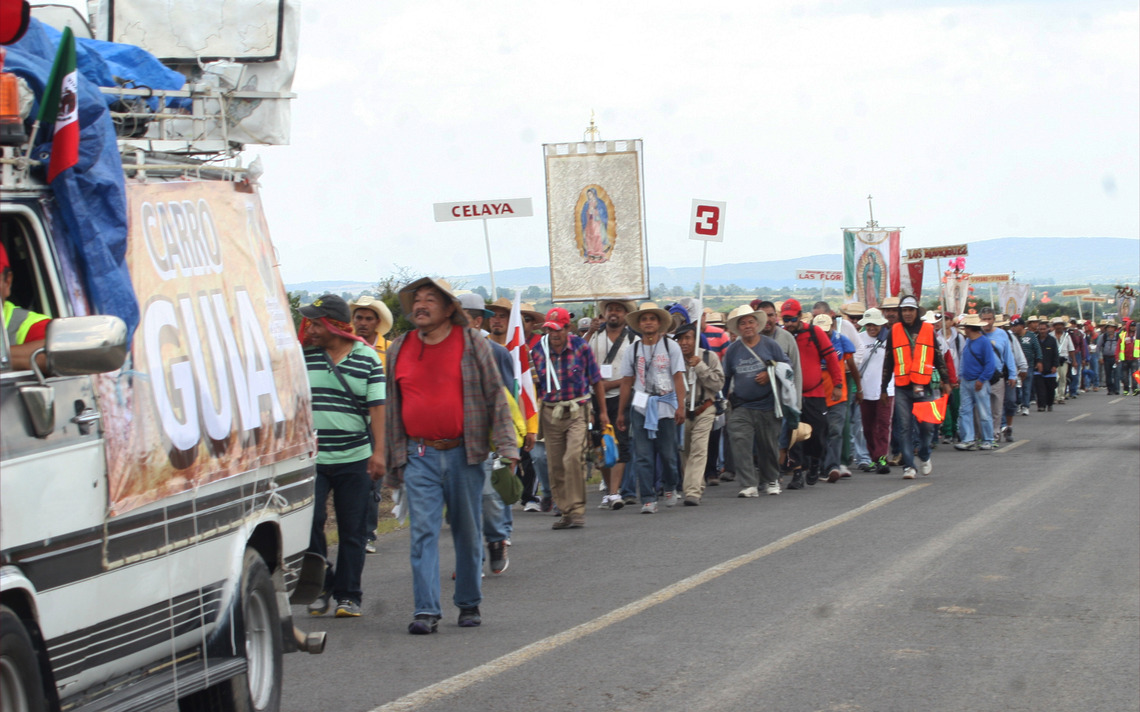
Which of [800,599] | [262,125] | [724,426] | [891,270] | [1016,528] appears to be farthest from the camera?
[891,270]

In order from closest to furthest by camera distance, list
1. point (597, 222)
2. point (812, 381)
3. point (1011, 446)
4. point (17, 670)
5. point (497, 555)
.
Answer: point (17, 670) < point (497, 555) < point (812, 381) < point (1011, 446) < point (597, 222)

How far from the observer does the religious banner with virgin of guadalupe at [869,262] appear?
34812 millimetres

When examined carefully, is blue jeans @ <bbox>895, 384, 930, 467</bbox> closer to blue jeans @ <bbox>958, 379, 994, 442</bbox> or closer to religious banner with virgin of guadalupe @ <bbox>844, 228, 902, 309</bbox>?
blue jeans @ <bbox>958, 379, 994, 442</bbox>

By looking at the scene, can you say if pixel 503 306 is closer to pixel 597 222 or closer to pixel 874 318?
pixel 874 318

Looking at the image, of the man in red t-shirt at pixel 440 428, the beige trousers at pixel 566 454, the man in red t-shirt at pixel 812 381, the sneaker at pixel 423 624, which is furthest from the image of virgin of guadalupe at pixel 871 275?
the sneaker at pixel 423 624

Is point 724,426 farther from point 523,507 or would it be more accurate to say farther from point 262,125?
point 262,125

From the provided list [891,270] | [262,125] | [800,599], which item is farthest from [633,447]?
[891,270]

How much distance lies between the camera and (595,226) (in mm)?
22953

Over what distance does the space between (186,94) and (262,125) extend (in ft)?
2.60

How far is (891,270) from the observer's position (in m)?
35.2

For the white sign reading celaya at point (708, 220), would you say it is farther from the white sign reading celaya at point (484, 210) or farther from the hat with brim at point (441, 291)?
the hat with brim at point (441, 291)

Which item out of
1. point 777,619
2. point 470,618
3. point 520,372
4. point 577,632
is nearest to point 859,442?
point 520,372

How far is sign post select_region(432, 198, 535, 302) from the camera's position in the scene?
1638 centimetres

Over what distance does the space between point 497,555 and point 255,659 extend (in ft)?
13.5
